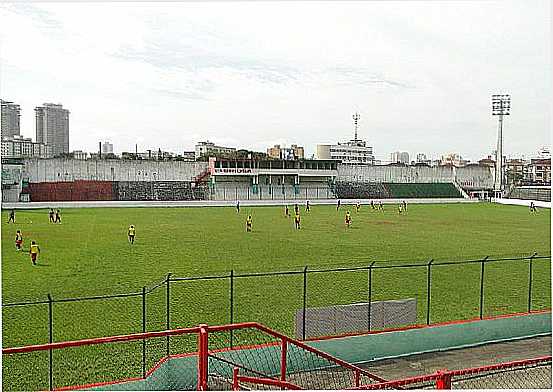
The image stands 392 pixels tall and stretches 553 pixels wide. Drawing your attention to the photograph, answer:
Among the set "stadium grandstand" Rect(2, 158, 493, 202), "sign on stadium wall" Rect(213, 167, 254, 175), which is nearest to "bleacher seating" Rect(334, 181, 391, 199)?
"stadium grandstand" Rect(2, 158, 493, 202)

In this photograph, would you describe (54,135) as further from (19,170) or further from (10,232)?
(10,232)

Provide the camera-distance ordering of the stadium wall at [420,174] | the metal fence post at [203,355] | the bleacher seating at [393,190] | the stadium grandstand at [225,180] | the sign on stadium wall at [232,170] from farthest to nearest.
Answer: the stadium wall at [420,174] < the bleacher seating at [393,190] < the sign on stadium wall at [232,170] < the stadium grandstand at [225,180] < the metal fence post at [203,355]

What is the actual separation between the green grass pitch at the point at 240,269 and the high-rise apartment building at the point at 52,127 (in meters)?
18.2

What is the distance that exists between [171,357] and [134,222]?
1594 cm

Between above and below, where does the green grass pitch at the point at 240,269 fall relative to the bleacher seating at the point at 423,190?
below


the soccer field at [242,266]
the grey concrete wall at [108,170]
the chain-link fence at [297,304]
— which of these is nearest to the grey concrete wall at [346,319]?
the chain-link fence at [297,304]

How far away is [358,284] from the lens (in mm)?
9453

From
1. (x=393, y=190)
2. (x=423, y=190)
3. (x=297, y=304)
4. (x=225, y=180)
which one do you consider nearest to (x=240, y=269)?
(x=297, y=304)

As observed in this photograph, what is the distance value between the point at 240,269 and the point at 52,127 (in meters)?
32.4

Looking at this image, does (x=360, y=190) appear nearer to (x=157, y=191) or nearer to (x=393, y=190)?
(x=393, y=190)

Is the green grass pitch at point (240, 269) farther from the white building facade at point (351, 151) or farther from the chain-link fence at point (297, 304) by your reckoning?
the white building facade at point (351, 151)

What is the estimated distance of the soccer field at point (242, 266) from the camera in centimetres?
754

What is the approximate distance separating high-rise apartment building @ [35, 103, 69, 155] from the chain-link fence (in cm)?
3052

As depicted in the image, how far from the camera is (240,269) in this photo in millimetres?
11172
